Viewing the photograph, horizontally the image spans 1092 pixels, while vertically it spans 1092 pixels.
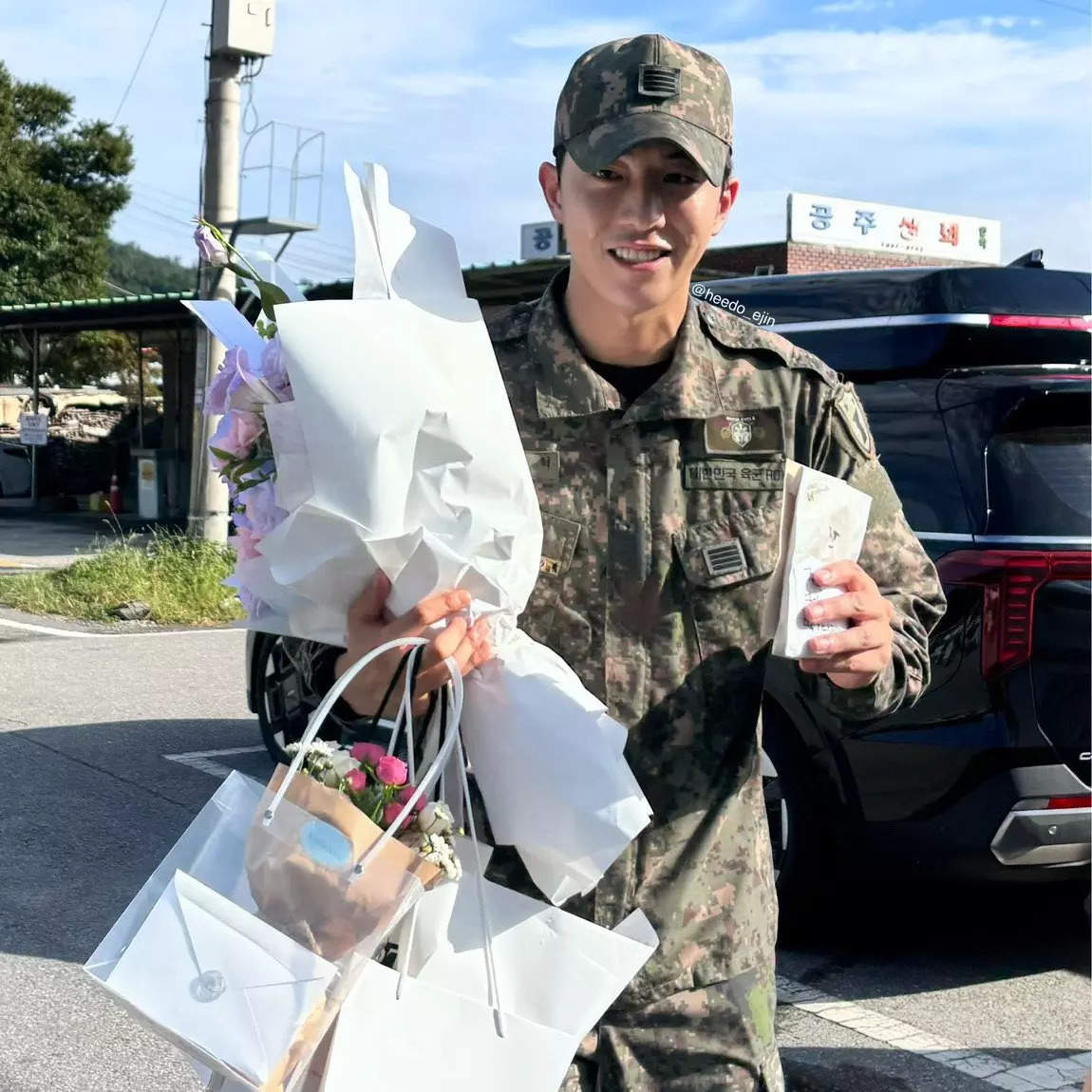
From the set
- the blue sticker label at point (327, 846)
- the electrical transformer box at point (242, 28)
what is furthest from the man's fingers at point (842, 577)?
the electrical transformer box at point (242, 28)

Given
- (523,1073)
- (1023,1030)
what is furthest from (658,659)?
(1023,1030)

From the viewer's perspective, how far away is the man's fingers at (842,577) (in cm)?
183

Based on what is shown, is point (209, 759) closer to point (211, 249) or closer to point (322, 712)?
point (211, 249)

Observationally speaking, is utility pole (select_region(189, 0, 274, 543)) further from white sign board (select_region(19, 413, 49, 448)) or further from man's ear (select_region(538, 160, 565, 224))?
white sign board (select_region(19, 413, 49, 448))

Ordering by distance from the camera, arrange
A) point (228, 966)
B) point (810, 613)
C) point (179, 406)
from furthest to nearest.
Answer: point (179, 406) → point (810, 613) → point (228, 966)

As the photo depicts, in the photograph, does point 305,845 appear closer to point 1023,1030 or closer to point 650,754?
point 650,754

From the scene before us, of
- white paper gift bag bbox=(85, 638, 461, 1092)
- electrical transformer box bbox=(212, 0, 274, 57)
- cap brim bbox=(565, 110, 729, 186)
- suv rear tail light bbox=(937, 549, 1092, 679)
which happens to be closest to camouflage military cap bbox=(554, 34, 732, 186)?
cap brim bbox=(565, 110, 729, 186)

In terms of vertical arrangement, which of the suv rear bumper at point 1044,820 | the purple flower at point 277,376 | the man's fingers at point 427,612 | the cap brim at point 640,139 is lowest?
the suv rear bumper at point 1044,820

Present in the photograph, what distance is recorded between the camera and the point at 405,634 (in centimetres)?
171

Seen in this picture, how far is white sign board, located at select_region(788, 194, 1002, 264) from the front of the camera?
29.1m

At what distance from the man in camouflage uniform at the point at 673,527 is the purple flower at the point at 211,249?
1.33 feet

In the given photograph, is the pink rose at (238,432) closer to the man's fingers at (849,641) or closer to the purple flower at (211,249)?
the purple flower at (211,249)

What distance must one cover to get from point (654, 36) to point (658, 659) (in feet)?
2.65

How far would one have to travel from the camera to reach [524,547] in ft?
5.82
